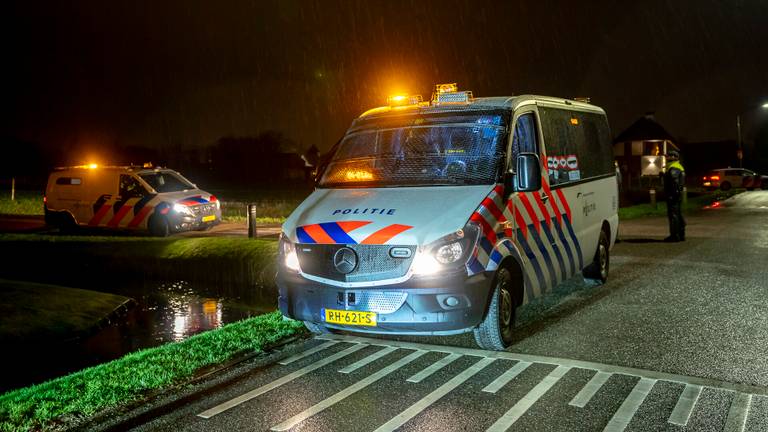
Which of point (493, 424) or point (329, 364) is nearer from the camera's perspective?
point (493, 424)

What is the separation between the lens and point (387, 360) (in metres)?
6.16

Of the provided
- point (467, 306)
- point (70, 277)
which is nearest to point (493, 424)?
point (467, 306)

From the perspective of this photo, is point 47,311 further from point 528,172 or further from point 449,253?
point 528,172

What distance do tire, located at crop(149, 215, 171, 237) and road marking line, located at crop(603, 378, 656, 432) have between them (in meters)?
13.5

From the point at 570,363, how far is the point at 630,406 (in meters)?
1.10

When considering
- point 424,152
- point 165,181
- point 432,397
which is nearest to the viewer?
point 432,397

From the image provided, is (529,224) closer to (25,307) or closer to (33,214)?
(25,307)

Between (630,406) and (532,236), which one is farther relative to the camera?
(532,236)

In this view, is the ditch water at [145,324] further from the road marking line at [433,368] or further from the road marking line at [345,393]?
the road marking line at [433,368]

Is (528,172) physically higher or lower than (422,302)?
higher

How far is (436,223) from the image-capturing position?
19.1 feet

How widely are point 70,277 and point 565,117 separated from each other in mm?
9943

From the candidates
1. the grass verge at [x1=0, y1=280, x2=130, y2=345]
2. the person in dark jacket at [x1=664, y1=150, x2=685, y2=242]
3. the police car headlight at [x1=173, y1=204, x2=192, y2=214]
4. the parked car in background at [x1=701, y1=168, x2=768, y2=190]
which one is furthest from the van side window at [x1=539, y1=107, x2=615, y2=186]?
A: the parked car in background at [x1=701, y1=168, x2=768, y2=190]

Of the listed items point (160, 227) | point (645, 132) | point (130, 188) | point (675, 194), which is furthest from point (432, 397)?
point (645, 132)
